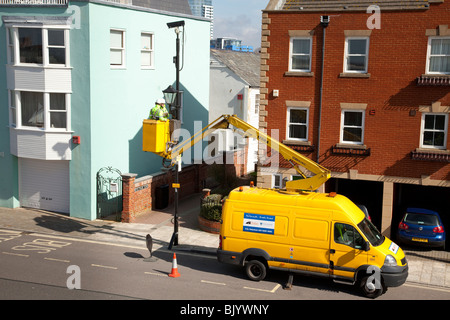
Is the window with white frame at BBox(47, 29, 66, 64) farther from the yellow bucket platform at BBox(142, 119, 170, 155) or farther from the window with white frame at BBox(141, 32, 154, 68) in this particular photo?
the yellow bucket platform at BBox(142, 119, 170, 155)

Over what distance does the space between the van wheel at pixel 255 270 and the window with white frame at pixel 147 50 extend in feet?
43.5

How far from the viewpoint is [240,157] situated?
32.5 meters

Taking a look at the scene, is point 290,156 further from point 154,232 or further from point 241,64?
point 241,64

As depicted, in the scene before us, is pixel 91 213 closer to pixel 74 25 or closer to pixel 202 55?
pixel 74 25

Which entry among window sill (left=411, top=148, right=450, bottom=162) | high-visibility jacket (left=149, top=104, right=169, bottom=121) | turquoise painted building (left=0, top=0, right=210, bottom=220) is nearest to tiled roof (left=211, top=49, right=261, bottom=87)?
turquoise painted building (left=0, top=0, right=210, bottom=220)

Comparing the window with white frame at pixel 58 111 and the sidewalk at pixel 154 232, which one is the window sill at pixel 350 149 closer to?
the sidewalk at pixel 154 232

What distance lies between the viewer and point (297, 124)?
21.0 m

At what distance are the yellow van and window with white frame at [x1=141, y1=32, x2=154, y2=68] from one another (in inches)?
473

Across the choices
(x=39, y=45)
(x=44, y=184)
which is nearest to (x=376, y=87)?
(x=39, y=45)

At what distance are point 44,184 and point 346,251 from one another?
14793 millimetres

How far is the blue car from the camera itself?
732 inches

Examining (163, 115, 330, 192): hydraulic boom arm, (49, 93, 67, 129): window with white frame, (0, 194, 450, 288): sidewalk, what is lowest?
(0, 194, 450, 288): sidewalk

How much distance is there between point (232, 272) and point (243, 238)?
4.95ft

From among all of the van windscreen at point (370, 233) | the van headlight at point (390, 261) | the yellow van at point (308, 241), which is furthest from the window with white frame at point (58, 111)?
the van headlight at point (390, 261)
